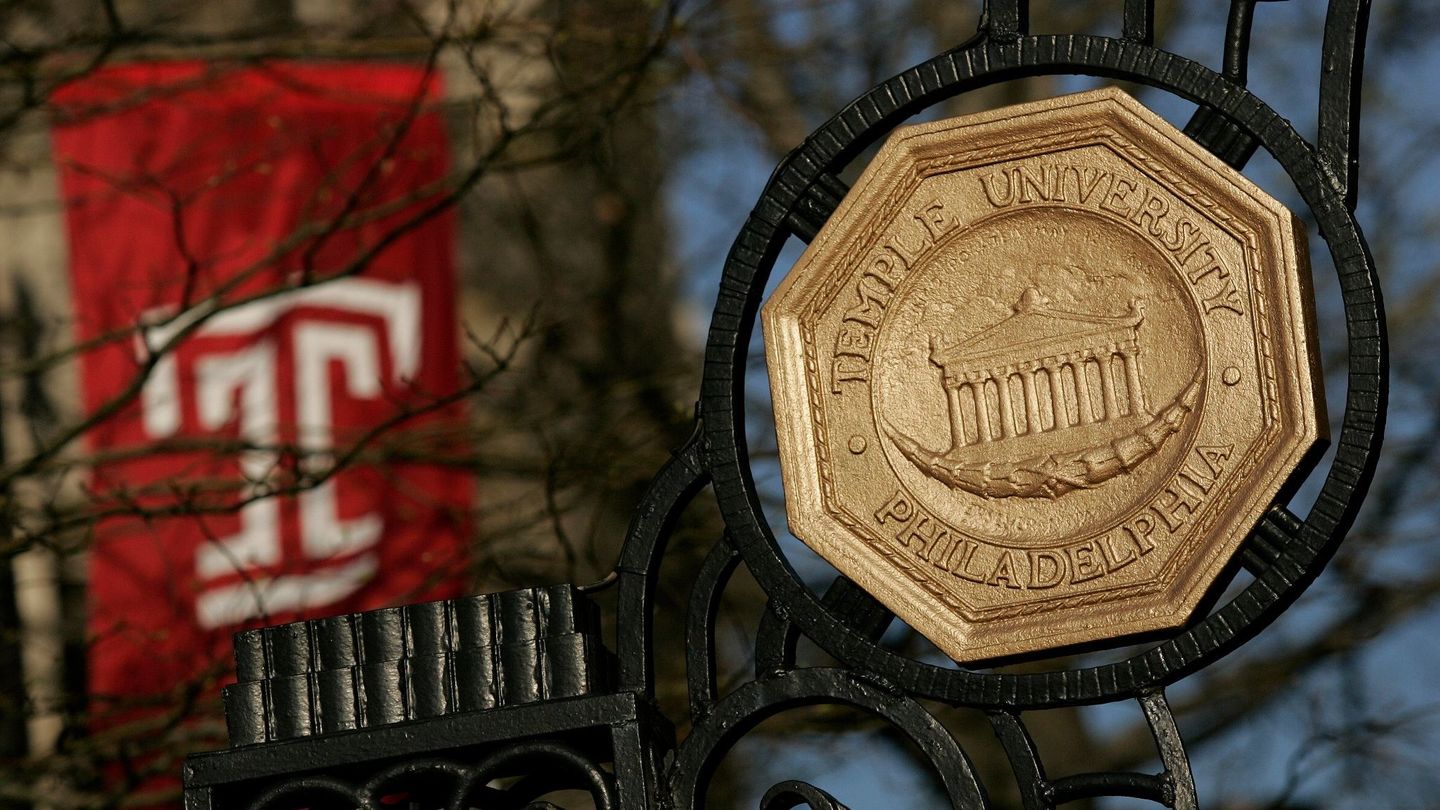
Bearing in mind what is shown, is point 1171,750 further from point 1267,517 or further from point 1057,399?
point 1057,399

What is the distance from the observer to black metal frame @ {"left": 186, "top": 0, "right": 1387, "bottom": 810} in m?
2.55

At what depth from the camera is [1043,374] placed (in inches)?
109

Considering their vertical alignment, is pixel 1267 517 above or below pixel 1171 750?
above

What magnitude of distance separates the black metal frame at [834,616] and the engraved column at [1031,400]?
13.7 inches

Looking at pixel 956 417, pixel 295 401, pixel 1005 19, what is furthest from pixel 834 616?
pixel 295 401

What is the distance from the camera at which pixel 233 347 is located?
629 centimetres

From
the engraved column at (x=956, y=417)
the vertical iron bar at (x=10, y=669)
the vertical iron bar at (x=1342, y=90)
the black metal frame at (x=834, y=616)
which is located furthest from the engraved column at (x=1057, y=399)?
the vertical iron bar at (x=10, y=669)

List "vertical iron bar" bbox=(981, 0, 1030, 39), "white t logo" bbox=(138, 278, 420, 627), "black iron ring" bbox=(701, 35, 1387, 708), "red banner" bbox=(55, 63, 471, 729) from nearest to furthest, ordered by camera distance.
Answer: "black iron ring" bbox=(701, 35, 1387, 708) → "vertical iron bar" bbox=(981, 0, 1030, 39) → "red banner" bbox=(55, 63, 471, 729) → "white t logo" bbox=(138, 278, 420, 627)

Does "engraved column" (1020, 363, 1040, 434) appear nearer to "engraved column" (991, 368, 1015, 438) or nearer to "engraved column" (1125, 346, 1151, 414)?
"engraved column" (991, 368, 1015, 438)

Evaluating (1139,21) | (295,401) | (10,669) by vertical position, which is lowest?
(1139,21)

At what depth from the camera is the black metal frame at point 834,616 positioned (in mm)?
2553

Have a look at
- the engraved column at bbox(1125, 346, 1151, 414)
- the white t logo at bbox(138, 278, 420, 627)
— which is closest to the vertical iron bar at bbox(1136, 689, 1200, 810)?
the engraved column at bbox(1125, 346, 1151, 414)

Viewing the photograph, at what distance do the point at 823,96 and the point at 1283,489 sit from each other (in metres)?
6.62

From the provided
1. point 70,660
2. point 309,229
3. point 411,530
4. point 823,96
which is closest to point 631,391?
point 411,530
